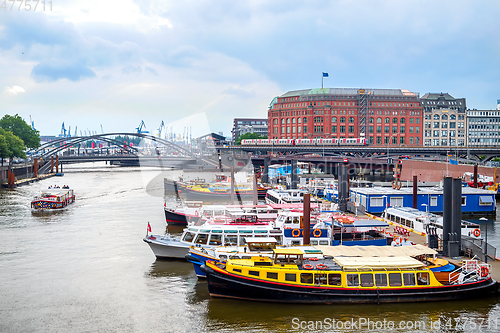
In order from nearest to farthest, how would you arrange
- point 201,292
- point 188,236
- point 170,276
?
point 201,292
point 170,276
point 188,236

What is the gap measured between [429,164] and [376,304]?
66153 millimetres

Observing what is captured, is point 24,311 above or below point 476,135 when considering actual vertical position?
below

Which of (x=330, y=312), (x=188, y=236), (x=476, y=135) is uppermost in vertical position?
(x=476, y=135)

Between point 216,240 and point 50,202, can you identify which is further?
point 50,202

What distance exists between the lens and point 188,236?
27.2 metres

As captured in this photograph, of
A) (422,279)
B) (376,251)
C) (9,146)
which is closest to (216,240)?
(376,251)

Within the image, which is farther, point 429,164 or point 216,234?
point 429,164

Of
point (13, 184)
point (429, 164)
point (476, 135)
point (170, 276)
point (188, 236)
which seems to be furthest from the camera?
point (476, 135)

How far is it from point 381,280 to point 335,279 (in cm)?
207

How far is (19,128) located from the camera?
110 metres

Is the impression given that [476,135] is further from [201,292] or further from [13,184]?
[201,292]

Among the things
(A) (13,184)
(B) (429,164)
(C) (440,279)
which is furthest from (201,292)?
(B) (429,164)

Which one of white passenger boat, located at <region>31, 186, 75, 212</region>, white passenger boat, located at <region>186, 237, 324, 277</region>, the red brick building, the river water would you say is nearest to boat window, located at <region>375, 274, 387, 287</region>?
the river water

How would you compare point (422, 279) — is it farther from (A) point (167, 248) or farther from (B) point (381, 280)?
(A) point (167, 248)
